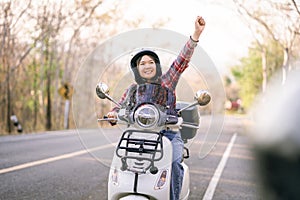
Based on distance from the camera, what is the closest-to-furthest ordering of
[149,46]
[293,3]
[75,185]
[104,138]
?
[149,46] < [104,138] < [75,185] < [293,3]

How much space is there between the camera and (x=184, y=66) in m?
3.43

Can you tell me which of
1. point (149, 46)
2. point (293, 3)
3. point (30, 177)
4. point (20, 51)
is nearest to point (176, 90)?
point (149, 46)

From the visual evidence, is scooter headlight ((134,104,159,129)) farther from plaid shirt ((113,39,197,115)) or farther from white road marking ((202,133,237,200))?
white road marking ((202,133,237,200))

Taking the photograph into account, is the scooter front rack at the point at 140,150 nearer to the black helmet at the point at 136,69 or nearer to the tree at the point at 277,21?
the black helmet at the point at 136,69

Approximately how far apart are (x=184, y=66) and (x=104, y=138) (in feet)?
2.79

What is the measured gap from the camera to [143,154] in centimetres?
312

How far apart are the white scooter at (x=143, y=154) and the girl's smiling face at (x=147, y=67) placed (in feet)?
0.98

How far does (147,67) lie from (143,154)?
26.2 inches

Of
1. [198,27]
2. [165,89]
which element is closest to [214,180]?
[165,89]

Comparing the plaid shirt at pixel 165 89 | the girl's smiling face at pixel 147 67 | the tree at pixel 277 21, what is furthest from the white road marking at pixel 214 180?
the tree at pixel 277 21

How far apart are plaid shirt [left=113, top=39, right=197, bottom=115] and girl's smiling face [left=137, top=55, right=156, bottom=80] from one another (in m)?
0.08

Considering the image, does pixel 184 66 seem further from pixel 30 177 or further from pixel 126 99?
pixel 30 177

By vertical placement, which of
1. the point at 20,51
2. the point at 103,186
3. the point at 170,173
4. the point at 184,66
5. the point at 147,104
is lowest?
the point at 103,186

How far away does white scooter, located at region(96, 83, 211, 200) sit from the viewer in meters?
3.06
